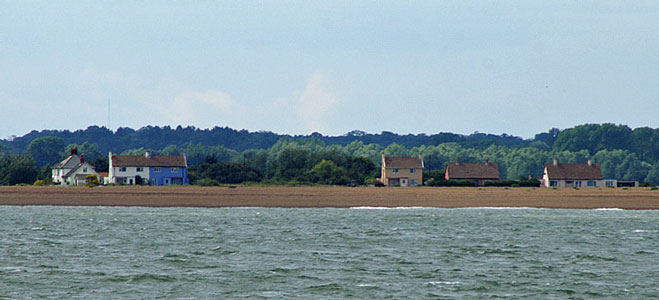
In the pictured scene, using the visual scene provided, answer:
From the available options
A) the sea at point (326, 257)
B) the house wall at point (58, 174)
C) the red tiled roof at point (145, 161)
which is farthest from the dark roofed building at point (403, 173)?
the sea at point (326, 257)

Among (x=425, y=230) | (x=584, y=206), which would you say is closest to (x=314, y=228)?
(x=425, y=230)

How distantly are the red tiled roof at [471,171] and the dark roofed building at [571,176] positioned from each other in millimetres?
7771

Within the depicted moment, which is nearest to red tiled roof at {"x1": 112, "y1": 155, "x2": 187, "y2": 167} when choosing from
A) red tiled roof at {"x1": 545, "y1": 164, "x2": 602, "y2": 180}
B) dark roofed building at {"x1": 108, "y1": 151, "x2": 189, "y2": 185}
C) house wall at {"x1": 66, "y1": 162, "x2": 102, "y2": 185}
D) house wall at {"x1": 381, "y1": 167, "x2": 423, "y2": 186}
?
dark roofed building at {"x1": 108, "y1": 151, "x2": 189, "y2": 185}

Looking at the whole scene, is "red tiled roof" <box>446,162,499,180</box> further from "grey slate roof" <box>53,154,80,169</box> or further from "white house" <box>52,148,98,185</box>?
"grey slate roof" <box>53,154,80,169</box>

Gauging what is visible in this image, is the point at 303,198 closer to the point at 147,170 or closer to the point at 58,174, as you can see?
the point at 147,170

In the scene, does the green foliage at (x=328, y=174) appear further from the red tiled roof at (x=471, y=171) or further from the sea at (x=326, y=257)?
the sea at (x=326, y=257)

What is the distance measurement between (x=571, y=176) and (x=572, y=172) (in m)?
1.29

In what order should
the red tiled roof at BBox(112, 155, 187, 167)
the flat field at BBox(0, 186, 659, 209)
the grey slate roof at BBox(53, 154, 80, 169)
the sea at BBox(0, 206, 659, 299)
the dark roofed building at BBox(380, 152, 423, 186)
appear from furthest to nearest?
the grey slate roof at BBox(53, 154, 80, 169), the dark roofed building at BBox(380, 152, 423, 186), the red tiled roof at BBox(112, 155, 187, 167), the flat field at BBox(0, 186, 659, 209), the sea at BBox(0, 206, 659, 299)

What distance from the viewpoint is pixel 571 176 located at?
12012 cm

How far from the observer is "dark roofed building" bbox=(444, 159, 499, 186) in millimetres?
118838

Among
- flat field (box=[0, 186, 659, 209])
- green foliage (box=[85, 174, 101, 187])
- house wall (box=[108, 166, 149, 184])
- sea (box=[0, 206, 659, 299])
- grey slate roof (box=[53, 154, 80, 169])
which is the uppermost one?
grey slate roof (box=[53, 154, 80, 169])

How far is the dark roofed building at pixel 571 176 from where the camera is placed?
390ft

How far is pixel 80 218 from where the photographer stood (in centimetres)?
5522

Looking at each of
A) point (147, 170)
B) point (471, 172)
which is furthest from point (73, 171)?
point (471, 172)
